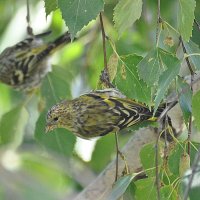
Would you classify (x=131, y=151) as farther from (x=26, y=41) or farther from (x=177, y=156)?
(x=26, y=41)

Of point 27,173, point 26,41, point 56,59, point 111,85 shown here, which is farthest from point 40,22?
point 27,173

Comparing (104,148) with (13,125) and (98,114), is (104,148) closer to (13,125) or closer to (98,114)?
(13,125)

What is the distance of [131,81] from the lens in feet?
7.50

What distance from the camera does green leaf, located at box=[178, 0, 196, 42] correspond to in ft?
6.69

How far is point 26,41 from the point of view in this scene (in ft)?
12.6

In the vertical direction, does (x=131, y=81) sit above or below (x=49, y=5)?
below

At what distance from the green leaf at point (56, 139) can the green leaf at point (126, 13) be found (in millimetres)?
993

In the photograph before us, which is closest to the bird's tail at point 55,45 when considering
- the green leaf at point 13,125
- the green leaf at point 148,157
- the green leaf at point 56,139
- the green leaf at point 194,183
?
the green leaf at point 13,125

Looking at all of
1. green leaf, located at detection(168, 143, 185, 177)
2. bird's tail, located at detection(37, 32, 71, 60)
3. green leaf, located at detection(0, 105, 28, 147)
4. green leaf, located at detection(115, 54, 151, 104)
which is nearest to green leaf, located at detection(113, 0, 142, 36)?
green leaf, located at detection(115, 54, 151, 104)

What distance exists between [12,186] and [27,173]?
11 cm

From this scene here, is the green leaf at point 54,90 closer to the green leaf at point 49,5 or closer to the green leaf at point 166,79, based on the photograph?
the green leaf at point 49,5

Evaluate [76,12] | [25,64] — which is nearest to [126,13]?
[76,12]

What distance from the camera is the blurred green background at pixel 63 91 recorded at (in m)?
3.03

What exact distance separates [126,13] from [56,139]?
1054 mm
